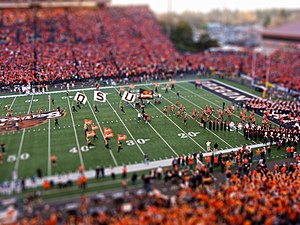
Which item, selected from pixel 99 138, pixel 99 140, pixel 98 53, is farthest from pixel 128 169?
pixel 98 53

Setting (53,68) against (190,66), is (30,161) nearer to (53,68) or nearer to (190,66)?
(53,68)

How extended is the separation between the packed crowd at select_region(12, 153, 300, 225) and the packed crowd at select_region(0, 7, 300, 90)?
21781 mm

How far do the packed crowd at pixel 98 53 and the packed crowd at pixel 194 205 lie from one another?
2178 cm

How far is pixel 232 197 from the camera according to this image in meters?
13.1

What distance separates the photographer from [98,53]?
41.8 m

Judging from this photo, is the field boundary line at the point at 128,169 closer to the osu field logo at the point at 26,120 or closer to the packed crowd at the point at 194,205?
the packed crowd at the point at 194,205

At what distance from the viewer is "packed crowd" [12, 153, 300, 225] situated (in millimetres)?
11766

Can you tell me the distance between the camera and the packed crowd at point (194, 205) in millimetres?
11766

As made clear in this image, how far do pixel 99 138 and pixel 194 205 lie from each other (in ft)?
30.2

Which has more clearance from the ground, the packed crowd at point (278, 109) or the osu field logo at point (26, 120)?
the osu field logo at point (26, 120)

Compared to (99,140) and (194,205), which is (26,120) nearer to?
(99,140)

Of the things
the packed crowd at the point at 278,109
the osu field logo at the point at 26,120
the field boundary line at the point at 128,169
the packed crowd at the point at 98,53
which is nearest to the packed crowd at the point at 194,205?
the field boundary line at the point at 128,169

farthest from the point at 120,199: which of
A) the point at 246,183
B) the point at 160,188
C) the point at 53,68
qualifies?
the point at 53,68

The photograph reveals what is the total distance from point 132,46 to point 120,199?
35701 millimetres
